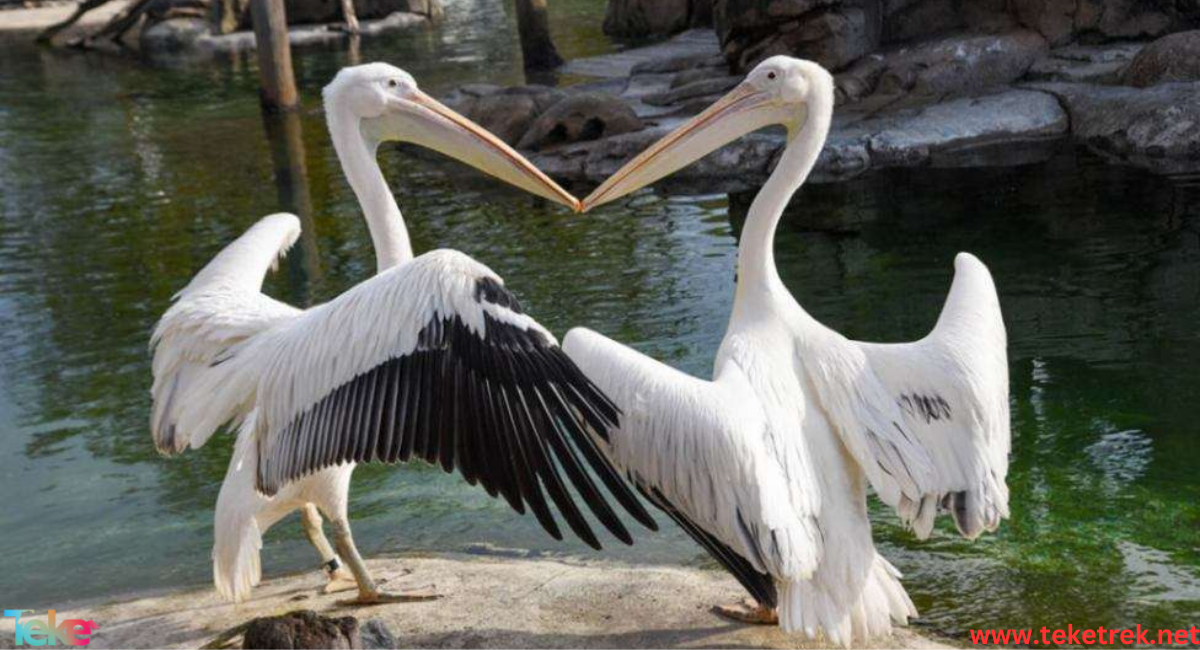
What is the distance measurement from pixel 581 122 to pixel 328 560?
612 cm

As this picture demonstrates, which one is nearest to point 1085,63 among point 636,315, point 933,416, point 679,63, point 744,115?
point 679,63

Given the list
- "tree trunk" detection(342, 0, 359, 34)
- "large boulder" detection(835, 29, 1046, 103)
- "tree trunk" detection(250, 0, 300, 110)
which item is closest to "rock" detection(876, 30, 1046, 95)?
"large boulder" detection(835, 29, 1046, 103)

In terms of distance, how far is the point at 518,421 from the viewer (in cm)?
302

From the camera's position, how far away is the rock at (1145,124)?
28.2ft

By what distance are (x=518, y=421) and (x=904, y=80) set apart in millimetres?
7694

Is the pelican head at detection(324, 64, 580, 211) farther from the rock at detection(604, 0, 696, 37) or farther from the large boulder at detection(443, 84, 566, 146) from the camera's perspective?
the rock at detection(604, 0, 696, 37)

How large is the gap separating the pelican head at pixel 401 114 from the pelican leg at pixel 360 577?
1.04 m

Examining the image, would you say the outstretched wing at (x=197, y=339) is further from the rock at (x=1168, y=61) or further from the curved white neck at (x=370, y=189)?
the rock at (x=1168, y=61)

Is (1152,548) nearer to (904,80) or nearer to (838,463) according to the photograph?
(838,463)

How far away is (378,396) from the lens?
3104 mm

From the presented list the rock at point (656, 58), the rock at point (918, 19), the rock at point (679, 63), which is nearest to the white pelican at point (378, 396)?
the rock at point (918, 19)

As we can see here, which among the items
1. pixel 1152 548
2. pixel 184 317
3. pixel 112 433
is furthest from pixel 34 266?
pixel 1152 548

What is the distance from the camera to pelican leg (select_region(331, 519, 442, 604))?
375 centimetres

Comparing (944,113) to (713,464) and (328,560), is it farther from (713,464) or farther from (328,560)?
(713,464)
